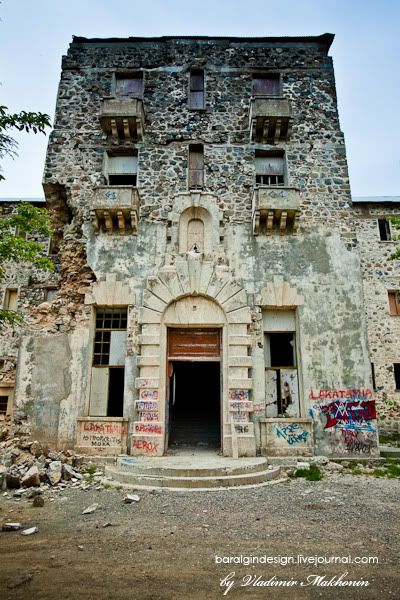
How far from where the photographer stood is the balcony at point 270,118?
13344mm

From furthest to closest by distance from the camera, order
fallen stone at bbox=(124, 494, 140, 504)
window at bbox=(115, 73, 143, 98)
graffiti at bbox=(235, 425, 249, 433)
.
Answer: window at bbox=(115, 73, 143, 98) → graffiti at bbox=(235, 425, 249, 433) → fallen stone at bbox=(124, 494, 140, 504)

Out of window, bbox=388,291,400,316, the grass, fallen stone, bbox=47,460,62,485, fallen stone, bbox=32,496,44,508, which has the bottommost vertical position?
fallen stone, bbox=32,496,44,508

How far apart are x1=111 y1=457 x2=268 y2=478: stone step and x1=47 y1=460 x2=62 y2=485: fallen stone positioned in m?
1.09

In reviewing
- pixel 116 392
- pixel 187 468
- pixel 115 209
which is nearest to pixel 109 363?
pixel 116 392

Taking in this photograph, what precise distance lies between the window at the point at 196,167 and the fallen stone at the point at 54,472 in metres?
9.17

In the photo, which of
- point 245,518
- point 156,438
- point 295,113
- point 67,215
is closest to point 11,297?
point 67,215

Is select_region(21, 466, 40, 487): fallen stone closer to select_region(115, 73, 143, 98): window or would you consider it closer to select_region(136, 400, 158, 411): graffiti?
select_region(136, 400, 158, 411): graffiti

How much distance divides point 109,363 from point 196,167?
713 centimetres

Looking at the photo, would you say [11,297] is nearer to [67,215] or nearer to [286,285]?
[67,215]

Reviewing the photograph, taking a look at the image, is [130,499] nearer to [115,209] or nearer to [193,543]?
[193,543]

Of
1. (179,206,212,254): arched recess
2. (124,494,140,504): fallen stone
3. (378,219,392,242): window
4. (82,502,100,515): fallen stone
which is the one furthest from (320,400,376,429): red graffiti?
(378,219,392,242): window

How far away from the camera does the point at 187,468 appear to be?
28.7 ft

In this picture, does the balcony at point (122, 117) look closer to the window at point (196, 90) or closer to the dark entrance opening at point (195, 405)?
the window at point (196, 90)

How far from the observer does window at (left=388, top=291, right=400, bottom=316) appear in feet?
70.3
